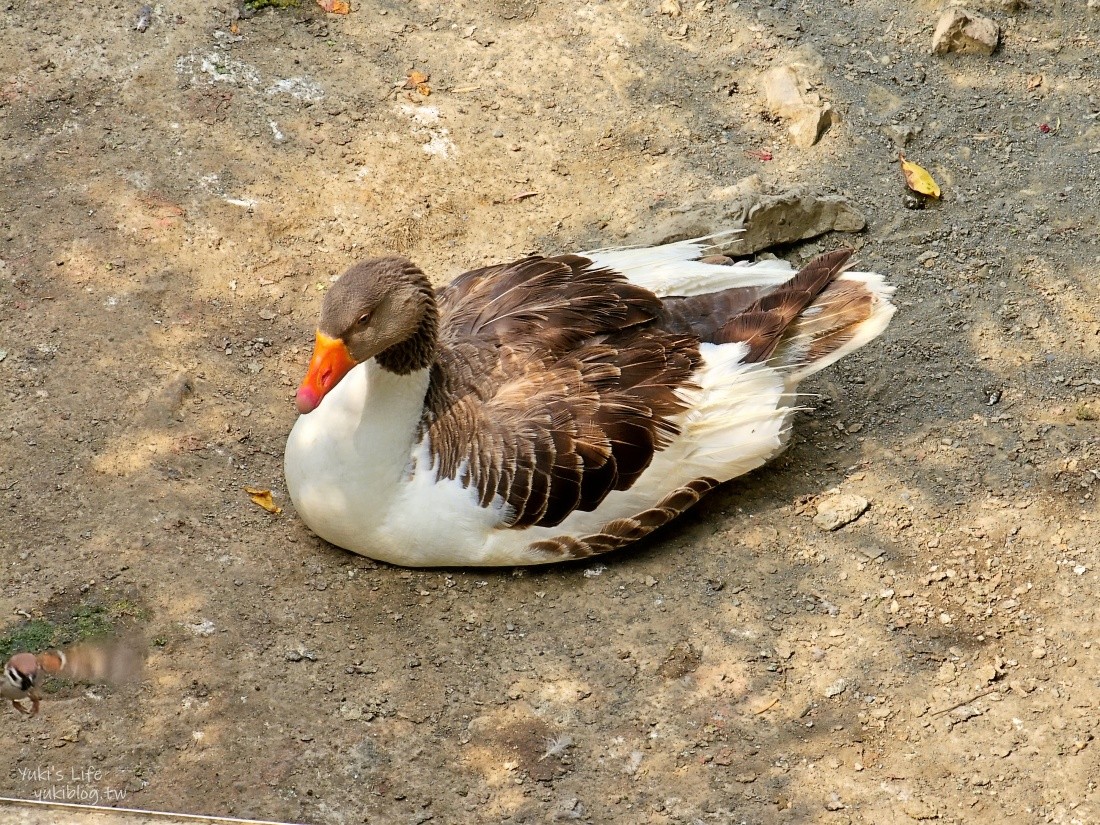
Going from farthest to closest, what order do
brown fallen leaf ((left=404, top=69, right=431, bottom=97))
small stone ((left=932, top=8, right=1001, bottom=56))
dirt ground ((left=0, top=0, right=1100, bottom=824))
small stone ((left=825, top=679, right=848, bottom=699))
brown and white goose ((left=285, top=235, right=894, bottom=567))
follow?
small stone ((left=932, top=8, right=1001, bottom=56))
brown fallen leaf ((left=404, top=69, right=431, bottom=97))
brown and white goose ((left=285, top=235, right=894, bottom=567))
small stone ((left=825, top=679, right=848, bottom=699))
dirt ground ((left=0, top=0, right=1100, bottom=824))

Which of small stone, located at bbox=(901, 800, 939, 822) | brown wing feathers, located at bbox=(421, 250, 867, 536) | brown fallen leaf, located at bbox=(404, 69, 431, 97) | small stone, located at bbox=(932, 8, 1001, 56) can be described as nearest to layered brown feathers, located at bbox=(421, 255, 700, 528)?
brown wing feathers, located at bbox=(421, 250, 867, 536)

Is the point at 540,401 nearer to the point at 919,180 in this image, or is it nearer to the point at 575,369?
the point at 575,369

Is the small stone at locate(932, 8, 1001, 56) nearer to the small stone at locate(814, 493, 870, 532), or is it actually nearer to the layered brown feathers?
the layered brown feathers

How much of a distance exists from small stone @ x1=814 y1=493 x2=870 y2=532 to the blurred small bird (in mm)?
3264

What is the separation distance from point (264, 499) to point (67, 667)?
1336 mm

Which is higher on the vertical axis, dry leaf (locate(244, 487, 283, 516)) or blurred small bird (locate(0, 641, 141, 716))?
dry leaf (locate(244, 487, 283, 516))

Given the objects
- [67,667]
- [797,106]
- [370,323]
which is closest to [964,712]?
[370,323]

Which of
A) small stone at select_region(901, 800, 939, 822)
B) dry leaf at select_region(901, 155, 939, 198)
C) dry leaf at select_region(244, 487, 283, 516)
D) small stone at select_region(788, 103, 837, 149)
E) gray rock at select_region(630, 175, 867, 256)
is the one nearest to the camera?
small stone at select_region(901, 800, 939, 822)

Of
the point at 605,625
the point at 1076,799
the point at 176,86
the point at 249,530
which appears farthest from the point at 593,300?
the point at 176,86

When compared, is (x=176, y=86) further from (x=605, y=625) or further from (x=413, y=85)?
(x=605, y=625)

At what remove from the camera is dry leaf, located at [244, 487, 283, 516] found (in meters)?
6.05

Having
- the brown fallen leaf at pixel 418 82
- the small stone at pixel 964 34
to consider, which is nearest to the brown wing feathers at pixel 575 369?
the brown fallen leaf at pixel 418 82

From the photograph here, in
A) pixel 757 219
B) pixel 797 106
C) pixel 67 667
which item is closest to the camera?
pixel 67 667

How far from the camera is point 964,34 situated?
8625 mm
